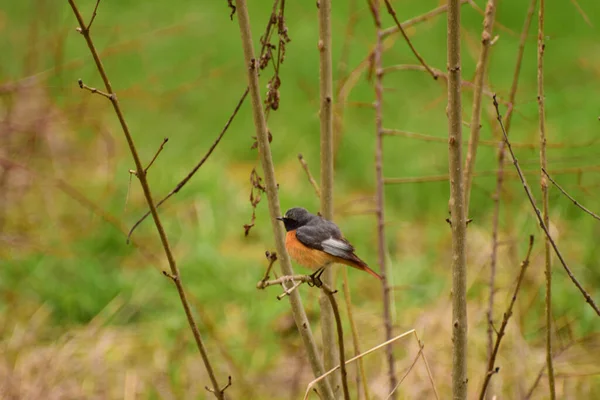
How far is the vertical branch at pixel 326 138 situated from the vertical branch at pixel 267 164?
0.19 meters

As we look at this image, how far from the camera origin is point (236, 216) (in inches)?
220

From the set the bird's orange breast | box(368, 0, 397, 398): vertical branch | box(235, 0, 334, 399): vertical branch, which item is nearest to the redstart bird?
the bird's orange breast

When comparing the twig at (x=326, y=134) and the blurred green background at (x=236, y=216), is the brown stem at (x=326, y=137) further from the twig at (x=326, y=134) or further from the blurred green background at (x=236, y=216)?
the blurred green background at (x=236, y=216)

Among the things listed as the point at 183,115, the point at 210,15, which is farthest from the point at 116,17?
the point at 183,115

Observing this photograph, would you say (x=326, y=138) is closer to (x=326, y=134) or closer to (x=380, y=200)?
(x=326, y=134)

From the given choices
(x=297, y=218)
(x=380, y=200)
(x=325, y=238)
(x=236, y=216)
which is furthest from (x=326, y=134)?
(x=236, y=216)

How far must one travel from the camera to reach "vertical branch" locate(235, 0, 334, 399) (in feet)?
5.80

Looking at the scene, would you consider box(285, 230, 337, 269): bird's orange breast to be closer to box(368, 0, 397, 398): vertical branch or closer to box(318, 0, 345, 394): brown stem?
box(318, 0, 345, 394): brown stem

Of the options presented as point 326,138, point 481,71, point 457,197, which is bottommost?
point 457,197

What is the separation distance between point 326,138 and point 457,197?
512mm

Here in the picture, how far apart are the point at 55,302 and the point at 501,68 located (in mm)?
4808

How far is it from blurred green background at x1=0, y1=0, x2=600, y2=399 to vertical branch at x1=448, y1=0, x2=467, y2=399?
799 mm

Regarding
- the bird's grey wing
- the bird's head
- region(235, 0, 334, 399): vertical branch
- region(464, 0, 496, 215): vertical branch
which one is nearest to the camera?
region(235, 0, 334, 399): vertical branch

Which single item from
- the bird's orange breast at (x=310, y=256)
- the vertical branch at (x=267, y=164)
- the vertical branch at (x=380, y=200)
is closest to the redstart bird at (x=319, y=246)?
the bird's orange breast at (x=310, y=256)
